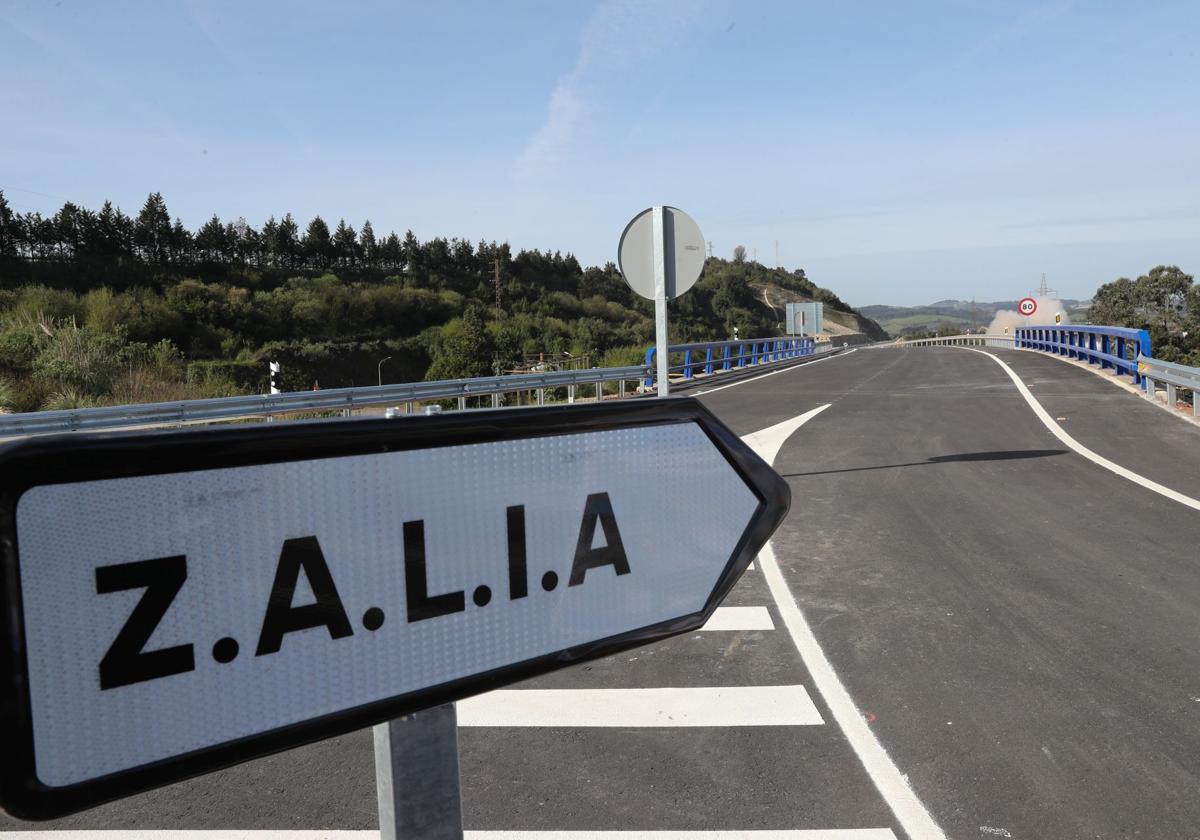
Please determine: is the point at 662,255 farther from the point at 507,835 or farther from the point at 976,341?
the point at 976,341

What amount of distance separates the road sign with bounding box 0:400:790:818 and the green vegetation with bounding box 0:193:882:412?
1771 cm

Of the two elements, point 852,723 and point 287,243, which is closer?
point 852,723

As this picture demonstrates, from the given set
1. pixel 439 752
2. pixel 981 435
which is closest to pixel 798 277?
pixel 981 435

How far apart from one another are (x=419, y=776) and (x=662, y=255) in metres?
7.49

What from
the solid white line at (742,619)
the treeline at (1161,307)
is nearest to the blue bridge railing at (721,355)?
the solid white line at (742,619)

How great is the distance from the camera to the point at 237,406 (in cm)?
1290

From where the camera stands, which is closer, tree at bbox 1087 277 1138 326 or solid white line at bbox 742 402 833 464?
solid white line at bbox 742 402 833 464

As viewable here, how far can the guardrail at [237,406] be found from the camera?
37.0ft

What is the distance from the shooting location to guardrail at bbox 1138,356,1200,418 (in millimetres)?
13633

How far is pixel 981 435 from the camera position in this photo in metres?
12.9

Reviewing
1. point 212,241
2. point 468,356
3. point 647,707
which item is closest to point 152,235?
point 212,241

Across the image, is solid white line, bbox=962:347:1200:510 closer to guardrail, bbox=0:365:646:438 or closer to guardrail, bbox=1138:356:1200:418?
guardrail, bbox=1138:356:1200:418

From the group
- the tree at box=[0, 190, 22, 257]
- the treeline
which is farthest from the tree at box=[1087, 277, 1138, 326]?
the tree at box=[0, 190, 22, 257]

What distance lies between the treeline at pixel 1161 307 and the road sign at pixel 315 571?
6820cm
